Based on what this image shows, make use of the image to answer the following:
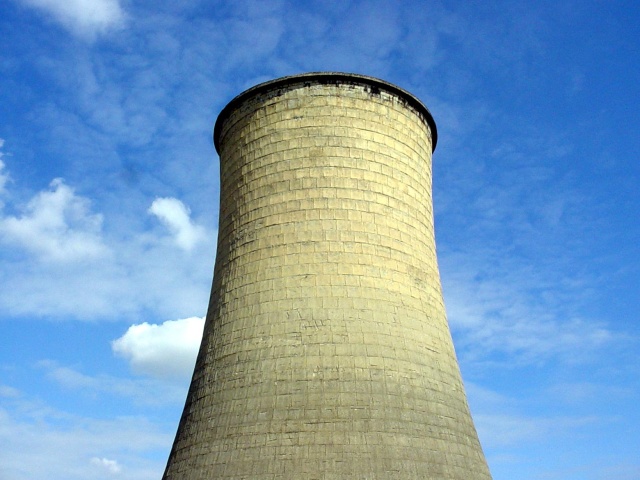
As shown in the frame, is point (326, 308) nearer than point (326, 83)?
Yes

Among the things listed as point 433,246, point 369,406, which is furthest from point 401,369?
point 433,246

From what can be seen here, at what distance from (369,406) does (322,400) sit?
698 millimetres

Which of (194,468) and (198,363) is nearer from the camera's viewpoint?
(194,468)

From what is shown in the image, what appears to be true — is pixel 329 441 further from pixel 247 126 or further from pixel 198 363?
pixel 247 126

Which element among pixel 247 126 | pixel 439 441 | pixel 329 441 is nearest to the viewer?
pixel 329 441

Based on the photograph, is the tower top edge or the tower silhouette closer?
the tower silhouette

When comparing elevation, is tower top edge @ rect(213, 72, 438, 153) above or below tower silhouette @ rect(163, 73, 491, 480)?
above

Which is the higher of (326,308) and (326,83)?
(326,83)

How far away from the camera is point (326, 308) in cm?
1051

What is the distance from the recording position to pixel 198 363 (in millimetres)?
11734

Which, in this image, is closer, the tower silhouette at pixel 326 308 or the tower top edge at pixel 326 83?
the tower silhouette at pixel 326 308

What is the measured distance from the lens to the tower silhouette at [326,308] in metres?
9.77

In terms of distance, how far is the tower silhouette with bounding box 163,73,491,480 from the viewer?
9.77 meters

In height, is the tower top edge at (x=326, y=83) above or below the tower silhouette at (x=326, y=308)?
above
